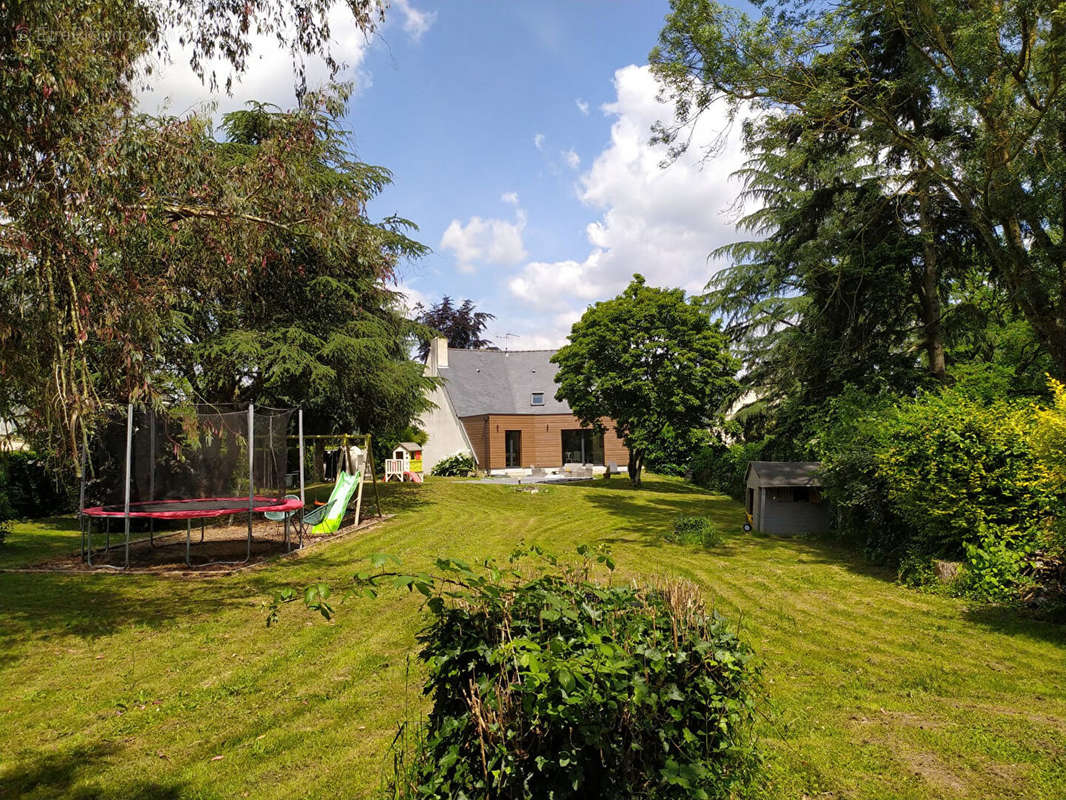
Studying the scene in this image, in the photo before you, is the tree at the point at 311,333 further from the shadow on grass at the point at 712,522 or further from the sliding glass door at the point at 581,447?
the sliding glass door at the point at 581,447

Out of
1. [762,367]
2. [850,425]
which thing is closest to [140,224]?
[850,425]

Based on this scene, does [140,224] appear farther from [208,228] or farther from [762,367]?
[762,367]

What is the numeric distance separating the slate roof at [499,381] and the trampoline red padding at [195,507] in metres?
21.8

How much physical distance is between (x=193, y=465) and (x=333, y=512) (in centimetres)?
293

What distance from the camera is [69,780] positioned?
382 cm

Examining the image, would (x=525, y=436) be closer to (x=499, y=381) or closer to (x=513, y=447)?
(x=513, y=447)

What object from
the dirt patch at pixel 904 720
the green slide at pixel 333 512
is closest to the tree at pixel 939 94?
the dirt patch at pixel 904 720

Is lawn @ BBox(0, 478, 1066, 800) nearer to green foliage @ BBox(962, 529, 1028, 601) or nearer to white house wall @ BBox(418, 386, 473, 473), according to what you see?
green foliage @ BBox(962, 529, 1028, 601)

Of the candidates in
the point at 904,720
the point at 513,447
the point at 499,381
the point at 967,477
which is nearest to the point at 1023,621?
the point at 967,477

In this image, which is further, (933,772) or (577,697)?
(933,772)

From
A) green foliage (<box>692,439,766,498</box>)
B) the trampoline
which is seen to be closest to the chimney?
green foliage (<box>692,439,766,498</box>)

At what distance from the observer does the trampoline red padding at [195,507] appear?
10047 millimetres

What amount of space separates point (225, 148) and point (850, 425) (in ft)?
49.3

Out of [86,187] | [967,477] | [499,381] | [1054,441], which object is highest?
[499,381]
